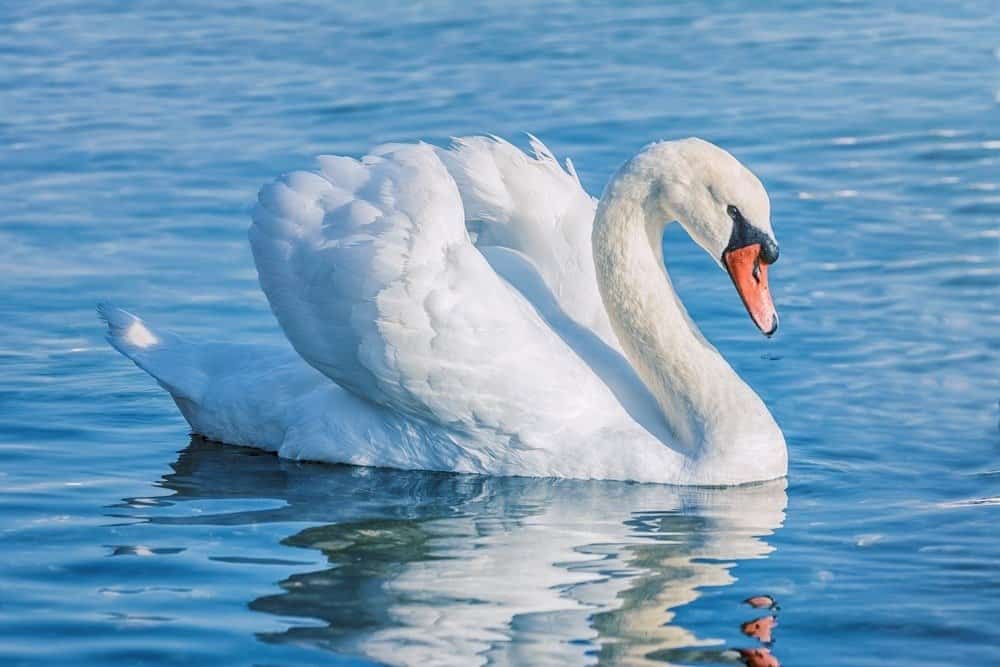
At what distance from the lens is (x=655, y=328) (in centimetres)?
873

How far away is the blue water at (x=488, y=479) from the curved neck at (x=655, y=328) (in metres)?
0.35

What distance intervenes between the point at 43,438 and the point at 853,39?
31.1 feet

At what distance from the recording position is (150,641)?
672 cm

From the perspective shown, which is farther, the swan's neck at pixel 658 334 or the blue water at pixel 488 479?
the swan's neck at pixel 658 334

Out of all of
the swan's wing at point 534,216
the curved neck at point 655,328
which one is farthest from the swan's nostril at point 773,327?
the swan's wing at point 534,216

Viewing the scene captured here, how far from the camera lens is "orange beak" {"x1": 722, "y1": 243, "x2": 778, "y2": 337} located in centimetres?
838

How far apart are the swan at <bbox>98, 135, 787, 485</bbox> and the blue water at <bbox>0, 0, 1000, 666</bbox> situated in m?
0.18

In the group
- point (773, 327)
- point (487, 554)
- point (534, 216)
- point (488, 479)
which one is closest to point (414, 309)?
point (488, 479)

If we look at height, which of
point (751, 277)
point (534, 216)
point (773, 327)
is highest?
point (534, 216)

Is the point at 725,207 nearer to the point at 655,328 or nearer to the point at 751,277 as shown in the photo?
the point at 751,277

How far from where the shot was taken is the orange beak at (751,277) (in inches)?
330

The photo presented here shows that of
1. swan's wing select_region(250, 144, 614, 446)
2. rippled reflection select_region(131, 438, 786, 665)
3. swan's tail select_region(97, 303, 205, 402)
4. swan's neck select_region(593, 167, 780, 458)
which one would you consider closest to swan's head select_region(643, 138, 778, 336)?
swan's neck select_region(593, 167, 780, 458)

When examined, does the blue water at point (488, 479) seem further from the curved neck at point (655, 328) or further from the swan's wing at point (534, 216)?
the swan's wing at point (534, 216)

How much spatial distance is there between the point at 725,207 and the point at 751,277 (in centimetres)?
30
